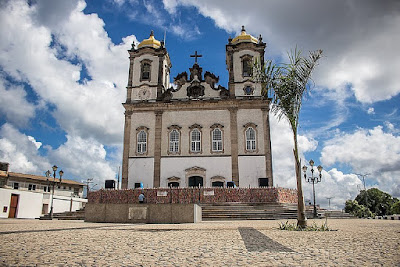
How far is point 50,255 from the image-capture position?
4.14 meters

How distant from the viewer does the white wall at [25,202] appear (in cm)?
2659

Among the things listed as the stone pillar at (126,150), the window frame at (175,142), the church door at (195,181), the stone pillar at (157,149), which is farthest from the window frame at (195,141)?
the stone pillar at (126,150)

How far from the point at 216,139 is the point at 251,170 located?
420cm

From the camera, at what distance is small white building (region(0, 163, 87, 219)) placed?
88.9 feet

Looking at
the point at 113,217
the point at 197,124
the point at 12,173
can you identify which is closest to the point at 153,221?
the point at 113,217

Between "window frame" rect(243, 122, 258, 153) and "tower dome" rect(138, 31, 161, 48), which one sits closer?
"window frame" rect(243, 122, 258, 153)

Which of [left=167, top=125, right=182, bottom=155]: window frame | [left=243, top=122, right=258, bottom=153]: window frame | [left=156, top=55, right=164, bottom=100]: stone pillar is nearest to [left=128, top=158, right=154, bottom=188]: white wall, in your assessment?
[left=167, top=125, right=182, bottom=155]: window frame

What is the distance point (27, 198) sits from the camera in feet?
96.3

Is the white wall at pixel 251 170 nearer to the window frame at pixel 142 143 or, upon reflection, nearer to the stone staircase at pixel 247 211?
the stone staircase at pixel 247 211

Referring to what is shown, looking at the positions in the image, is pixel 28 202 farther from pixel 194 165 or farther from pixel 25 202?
pixel 194 165

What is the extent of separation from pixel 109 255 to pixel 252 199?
17975 mm

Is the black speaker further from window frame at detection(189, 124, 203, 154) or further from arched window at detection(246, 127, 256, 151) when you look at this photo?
arched window at detection(246, 127, 256, 151)

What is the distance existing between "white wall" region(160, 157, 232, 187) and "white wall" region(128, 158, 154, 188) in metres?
1.04

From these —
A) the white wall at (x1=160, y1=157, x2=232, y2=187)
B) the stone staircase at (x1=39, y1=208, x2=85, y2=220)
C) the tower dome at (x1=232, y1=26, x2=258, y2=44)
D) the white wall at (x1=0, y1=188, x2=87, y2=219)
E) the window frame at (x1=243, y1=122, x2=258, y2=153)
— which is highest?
the tower dome at (x1=232, y1=26, x2=258, y2=44)
